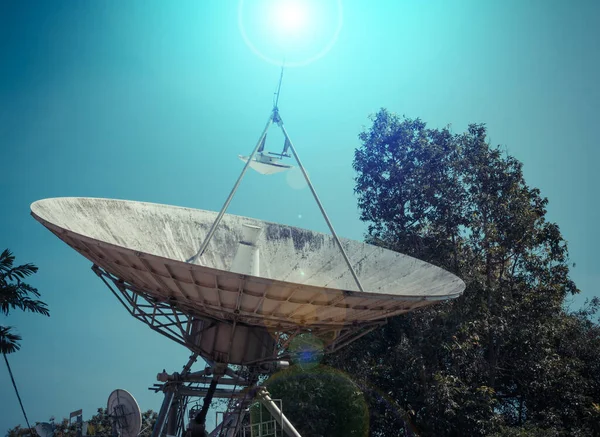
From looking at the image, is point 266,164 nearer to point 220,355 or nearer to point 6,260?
point 220,355

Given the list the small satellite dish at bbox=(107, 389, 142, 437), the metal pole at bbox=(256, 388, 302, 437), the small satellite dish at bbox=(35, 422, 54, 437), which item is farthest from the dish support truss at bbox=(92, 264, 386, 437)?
the small satellite dish at bbox=(35, 422, 54, 437)

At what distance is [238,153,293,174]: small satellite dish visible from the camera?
12.4 meters

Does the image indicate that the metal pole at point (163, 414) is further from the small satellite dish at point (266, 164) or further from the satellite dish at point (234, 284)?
the small satellite dish at point (266, 164)

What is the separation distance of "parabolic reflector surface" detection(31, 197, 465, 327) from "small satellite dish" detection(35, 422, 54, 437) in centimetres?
993

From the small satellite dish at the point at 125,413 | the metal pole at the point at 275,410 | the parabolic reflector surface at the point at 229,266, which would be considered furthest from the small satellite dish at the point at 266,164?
the small satellite dish at the point at 125,413

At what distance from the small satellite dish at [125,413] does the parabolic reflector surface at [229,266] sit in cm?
563

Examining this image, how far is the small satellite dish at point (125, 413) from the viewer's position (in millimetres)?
15992

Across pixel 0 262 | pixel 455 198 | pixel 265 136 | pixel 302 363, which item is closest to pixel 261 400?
pixel 265 136

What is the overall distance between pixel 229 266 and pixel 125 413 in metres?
6.09

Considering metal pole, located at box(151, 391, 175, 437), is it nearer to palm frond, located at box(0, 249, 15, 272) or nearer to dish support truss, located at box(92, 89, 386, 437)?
dish support truss, located at box(92, 89, 386, 437)

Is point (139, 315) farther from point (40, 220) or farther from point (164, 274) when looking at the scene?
point (40, 220)

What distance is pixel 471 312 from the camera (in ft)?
75.0

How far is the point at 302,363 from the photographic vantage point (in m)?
22.8

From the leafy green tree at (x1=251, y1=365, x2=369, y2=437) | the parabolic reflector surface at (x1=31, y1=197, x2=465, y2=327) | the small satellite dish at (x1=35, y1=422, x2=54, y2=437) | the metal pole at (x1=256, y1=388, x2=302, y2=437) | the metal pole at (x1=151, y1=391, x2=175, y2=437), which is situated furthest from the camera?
the leafy green tree at (x1=251, y1=365, x2=369, y2=437)
